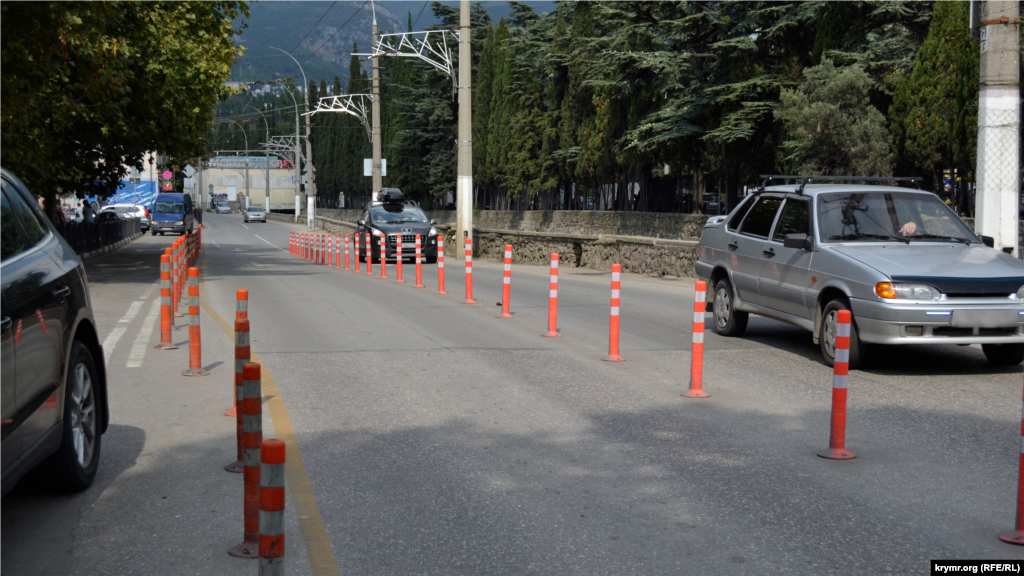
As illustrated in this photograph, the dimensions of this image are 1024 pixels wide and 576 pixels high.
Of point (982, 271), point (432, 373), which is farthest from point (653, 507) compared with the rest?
point (982, 271)

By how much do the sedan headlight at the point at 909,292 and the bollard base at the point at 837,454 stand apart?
9.79 feet

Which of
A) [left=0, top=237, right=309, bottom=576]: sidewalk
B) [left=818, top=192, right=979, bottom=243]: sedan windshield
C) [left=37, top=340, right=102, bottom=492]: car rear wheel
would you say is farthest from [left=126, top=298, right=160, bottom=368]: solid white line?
[left=818, top=192, right=979, bottom=243]: sedan windshield

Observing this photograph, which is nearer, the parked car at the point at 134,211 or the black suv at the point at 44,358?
the black suv at the point at 44,358

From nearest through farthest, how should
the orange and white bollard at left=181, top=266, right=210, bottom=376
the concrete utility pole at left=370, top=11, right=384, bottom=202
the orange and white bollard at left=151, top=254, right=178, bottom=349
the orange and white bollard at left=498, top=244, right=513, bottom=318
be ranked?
the orange and white bollard at left=181, top=266, right=210, bottom=376 < the orange and white bollard at left=151, top=254, right=178, bottom=349 < the orange and white bollard at left=498, top=244, right=513, bottom=318 < the concrete utility pole at left=370, top=11, right=384, bottom=202

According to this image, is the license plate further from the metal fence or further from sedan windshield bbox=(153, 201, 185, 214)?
sedan windshield bbox=(153, 201, 185, 214)

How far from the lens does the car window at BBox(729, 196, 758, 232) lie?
11.7m

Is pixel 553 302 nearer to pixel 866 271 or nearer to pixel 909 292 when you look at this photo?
pixel 866 271

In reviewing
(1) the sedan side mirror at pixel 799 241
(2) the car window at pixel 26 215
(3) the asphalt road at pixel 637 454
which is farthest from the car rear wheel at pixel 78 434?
(1) the sedan side mirror at pixel 799 241

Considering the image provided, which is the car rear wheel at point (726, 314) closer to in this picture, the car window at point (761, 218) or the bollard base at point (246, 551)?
the car window at point (761, 218)

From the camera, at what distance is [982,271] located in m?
8.98

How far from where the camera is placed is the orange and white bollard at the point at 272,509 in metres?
3.31

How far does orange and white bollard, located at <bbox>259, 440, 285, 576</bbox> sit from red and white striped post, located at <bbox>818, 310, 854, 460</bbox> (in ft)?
13.4

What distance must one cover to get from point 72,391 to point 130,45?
58.2 feet

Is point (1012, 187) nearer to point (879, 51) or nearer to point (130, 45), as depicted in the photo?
point (879, 51)
